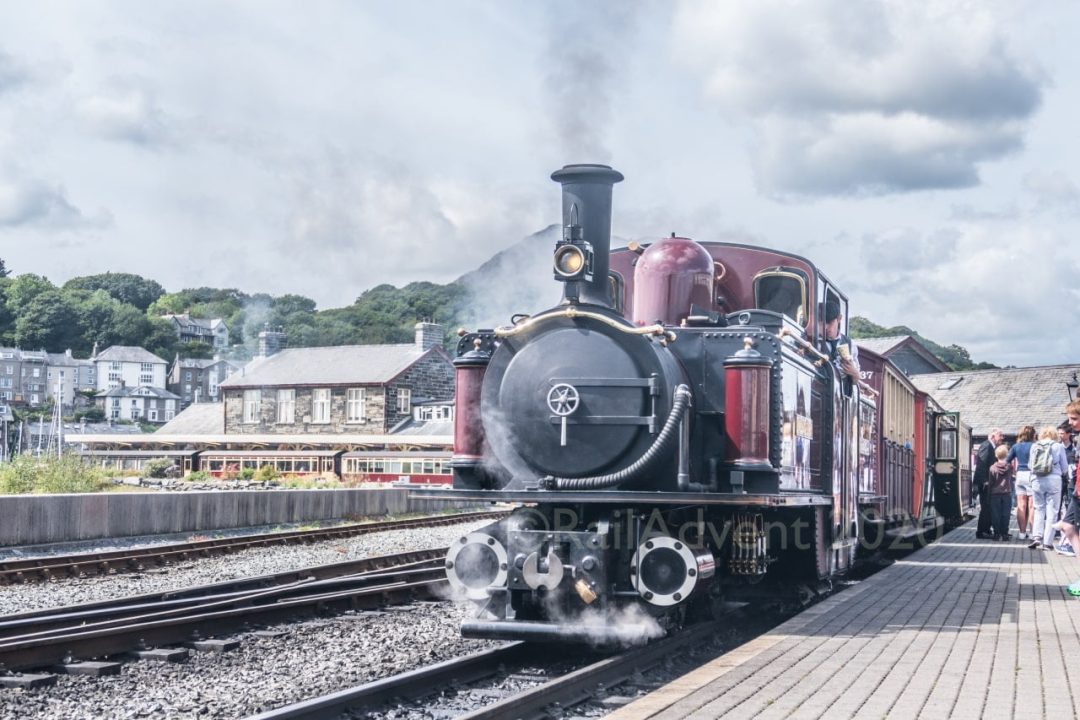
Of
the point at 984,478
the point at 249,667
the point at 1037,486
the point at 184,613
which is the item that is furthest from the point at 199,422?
the point at 249,667

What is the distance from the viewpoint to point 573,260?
8.24m

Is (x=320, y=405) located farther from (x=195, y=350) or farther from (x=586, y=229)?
(x=195, y=350)

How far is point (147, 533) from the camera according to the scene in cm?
1859

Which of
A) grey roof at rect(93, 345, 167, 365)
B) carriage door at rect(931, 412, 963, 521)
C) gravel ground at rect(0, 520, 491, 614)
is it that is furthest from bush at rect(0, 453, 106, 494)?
grey roof at rect(93, 345, 167, 365)

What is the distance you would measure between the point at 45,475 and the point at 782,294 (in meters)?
17.0

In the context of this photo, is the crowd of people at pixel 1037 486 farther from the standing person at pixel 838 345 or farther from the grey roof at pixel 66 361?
the grey roof at pixel 66 361

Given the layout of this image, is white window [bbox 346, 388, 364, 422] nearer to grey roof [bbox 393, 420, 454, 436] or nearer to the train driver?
grey roof [bbox 393, 420, 454, 436]

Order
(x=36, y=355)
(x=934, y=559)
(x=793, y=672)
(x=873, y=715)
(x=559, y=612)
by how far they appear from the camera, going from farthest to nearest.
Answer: (x=36, y=355) < (x=934, y=559) < (x=559, y=612) < (x=793, y=672) < (x=873, y=715)

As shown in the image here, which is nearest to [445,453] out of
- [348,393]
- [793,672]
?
[348,393]

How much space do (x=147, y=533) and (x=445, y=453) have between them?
27.0m

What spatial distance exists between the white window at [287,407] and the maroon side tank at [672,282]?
160 ft

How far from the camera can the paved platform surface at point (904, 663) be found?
17.8 ft

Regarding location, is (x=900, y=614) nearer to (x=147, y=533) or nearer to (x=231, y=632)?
(x=231, y=632)

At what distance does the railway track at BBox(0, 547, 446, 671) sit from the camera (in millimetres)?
7492
